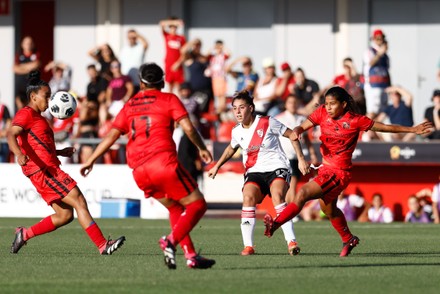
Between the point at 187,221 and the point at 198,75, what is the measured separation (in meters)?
16.2

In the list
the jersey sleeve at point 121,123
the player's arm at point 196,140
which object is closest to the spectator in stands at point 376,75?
the jersey sleeve at point 121,123

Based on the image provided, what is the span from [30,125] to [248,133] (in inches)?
103

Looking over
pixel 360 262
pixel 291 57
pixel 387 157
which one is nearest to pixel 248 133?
pixel 360 262

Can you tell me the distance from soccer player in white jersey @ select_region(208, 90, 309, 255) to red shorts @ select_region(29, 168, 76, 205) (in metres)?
1.77

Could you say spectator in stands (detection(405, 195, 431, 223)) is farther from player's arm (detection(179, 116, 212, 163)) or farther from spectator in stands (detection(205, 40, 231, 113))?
player's arm (detection(179, 116, 212, 163))

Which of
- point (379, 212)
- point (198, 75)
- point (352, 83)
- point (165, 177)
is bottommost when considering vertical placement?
point (379, 212)

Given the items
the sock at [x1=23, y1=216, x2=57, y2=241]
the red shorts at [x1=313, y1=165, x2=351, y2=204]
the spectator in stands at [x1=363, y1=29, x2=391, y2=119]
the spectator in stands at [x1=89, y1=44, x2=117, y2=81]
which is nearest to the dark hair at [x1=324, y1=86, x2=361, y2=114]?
the red shorts at [x1=313, y1=165, x2=351, y2=204]

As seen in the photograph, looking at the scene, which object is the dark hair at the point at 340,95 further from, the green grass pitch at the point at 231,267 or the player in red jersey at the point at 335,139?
the green grass pitch at the point at 231,267

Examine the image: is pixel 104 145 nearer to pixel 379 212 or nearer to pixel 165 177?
pixel 165 177

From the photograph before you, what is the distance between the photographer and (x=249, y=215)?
45.7 ft

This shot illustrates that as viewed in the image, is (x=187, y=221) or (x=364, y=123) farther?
(x=364, y=123)

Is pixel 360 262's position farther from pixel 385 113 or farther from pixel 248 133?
pixel 385 113

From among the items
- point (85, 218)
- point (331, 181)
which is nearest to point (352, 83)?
point (331, 181)

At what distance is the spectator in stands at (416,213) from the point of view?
22.8 m
